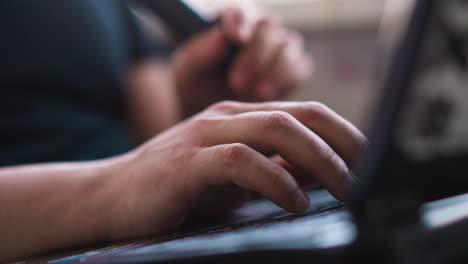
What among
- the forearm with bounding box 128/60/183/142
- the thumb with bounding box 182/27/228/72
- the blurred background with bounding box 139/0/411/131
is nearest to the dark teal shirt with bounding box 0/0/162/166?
the forearm with bounding box 128/60/183/142

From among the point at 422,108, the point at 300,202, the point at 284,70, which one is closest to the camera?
the point at 422,108

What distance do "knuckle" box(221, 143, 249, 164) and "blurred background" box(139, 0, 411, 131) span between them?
1.16m

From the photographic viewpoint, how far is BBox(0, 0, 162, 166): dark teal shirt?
0.56m

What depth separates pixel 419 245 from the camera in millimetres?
133

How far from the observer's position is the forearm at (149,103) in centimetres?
82

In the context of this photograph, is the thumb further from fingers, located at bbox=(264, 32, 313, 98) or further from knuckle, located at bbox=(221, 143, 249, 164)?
knuckle, located at bbox=(221, 143, 249, 164)

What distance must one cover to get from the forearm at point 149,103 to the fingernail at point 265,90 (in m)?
0.22

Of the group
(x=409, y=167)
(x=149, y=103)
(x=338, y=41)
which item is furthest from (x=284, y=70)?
(x=338, y=41)

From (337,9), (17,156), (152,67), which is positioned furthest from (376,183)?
(337,9)

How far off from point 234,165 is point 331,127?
0.26ft

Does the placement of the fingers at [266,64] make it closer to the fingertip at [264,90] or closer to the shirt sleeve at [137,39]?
the fingertip at [264,90]

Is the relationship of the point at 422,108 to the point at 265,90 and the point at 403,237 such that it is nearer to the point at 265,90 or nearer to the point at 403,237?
the point at 403,237

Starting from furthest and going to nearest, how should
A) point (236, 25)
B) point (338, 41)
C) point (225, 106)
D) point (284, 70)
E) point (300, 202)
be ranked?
point (338, 41)
point (284, 70)
point (236, 25)
point (225, 106)
point (300, 202)

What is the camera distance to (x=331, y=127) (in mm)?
271
